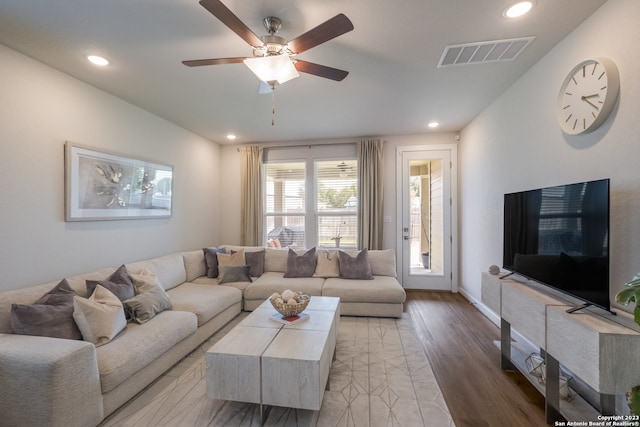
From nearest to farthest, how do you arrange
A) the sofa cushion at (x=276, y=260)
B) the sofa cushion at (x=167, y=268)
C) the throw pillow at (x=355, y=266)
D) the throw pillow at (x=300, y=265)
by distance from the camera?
the sofa cushion at (x=167, y=268) → the throw pillow at (x=355, y=266) → the throw pillow at (x=300, y=265) → the sofa cushion at (x=276, y=260)

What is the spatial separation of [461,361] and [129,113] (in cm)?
460

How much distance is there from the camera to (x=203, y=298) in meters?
2.93

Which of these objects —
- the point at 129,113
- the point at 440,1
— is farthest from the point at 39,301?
the point at 440,1

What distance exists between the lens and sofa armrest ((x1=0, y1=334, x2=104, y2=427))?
56.8 inches

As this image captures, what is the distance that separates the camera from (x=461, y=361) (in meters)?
2.44

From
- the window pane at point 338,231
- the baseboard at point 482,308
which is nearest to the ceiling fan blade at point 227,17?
the window pane at point 338,231

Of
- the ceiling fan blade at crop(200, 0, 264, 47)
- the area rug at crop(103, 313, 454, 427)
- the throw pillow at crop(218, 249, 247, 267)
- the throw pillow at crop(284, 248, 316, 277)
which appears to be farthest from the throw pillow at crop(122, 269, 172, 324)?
the ceiling fan blade at crop(200, 0, 264, 47)

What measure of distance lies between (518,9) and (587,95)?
79cm

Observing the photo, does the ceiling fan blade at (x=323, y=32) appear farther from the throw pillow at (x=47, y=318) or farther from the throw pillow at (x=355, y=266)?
the throw pillow at (x=355, y=266)

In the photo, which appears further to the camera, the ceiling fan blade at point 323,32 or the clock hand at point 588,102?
the clock hand at point 588,102

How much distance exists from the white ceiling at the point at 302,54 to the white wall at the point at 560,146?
0.16 meters

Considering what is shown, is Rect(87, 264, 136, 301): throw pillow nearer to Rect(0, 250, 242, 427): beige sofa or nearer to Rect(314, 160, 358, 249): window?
Rect(0, 250, 242, 427): beige sofa

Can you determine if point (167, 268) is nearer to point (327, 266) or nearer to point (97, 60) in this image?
point (327, 266)

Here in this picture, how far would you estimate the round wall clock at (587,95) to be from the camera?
5.53ft
